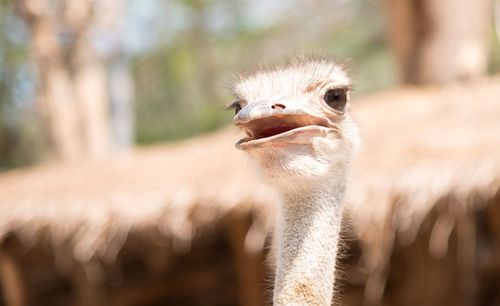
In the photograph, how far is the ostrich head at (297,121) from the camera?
1.29 meters

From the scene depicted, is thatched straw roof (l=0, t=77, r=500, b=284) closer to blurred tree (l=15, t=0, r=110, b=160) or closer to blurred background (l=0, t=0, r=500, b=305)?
blurred background (l=0, t=0, r=500, b=305)

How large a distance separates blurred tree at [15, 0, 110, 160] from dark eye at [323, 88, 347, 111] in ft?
21.2

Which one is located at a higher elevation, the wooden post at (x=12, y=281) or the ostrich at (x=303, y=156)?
the ostrich at (x=303, y=156)

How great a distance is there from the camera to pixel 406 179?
12.1ft

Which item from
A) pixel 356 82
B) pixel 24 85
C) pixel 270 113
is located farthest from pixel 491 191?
pixel 24 85

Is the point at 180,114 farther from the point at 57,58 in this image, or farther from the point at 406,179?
the point at 406,179

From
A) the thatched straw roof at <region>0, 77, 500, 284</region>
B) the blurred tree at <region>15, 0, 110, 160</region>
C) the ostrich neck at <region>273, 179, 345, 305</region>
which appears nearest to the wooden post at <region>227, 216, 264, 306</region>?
the thatched straw roof at <region>0, 77, 500, 284</region>

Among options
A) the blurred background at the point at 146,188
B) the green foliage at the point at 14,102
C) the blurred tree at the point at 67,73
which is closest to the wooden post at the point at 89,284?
the blurred background at the point at 146,188

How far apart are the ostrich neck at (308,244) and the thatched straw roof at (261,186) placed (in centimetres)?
166

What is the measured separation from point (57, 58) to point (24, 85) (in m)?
7.17

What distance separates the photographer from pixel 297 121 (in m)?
1.38

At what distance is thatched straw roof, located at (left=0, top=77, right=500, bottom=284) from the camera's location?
3652mm

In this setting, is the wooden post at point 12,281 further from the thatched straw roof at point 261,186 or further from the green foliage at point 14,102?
the green foliage at point 14,102

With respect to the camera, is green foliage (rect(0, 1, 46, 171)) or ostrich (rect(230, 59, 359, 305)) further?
green foliage (rect(0, 1, 46, 171))
